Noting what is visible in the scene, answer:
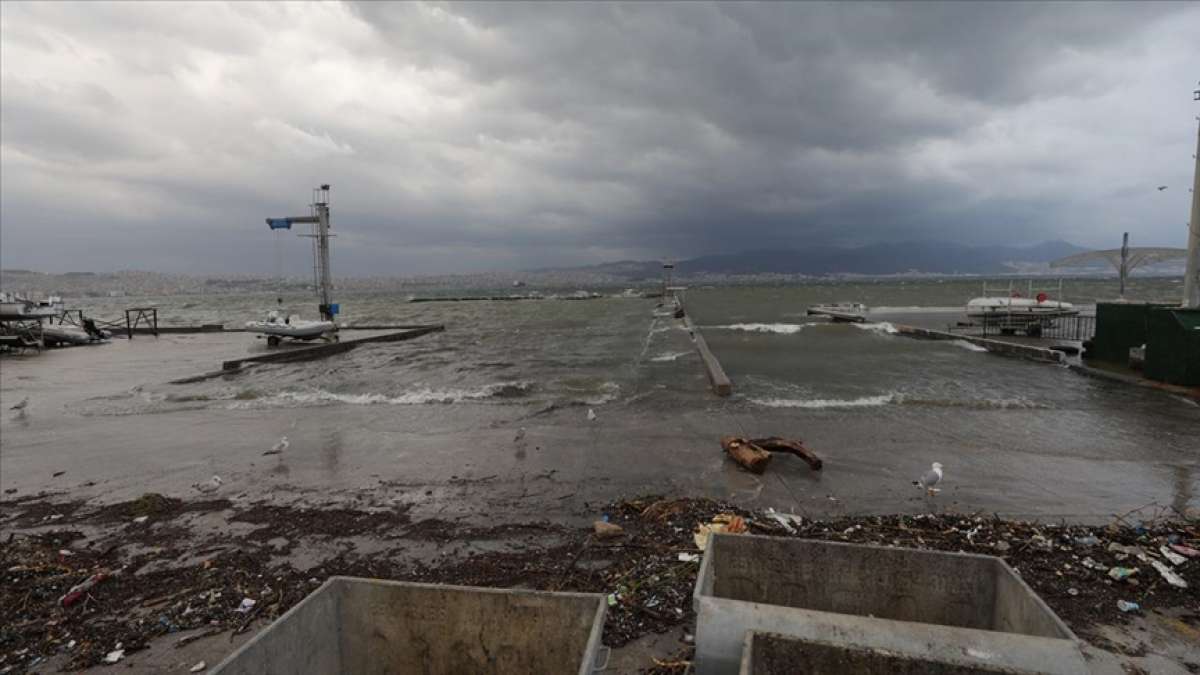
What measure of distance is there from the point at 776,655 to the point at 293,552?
210 inches

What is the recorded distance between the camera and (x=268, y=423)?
13.2 meters

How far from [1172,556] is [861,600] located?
392 cm

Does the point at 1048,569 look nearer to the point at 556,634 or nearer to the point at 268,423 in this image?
the point at 556,634

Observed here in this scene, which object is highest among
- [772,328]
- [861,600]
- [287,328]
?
[287,328]

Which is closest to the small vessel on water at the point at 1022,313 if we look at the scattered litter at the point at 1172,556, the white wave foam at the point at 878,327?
the white wave foam at the point at 878,327

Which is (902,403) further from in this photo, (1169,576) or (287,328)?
(287,328)

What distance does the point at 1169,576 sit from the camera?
5.36 meters

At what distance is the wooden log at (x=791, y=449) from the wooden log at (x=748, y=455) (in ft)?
0.71

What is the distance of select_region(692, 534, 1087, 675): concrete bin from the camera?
10.5ft

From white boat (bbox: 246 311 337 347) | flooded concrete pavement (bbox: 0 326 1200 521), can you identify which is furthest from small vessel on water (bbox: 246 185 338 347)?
flooded concrete pavement (bbox: 0 326 1200 521)

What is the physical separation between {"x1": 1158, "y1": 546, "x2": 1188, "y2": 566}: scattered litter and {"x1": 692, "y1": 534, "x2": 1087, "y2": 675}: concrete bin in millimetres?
3183

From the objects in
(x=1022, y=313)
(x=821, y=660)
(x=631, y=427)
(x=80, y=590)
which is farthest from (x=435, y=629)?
(x=1022, y=313)

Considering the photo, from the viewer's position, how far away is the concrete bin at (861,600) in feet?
10.5

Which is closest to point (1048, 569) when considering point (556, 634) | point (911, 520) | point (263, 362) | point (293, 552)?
point (911, 520)
